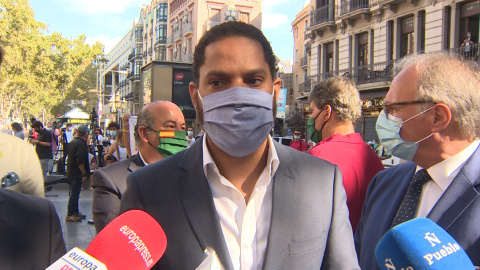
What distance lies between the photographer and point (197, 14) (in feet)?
163

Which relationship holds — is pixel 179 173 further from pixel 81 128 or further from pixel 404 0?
pixel 404 0

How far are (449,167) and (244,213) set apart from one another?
113 centimetres

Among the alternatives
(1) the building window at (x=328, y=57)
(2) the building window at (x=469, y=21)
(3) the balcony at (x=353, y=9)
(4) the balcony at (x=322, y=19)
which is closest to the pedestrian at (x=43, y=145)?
(2) the building window at (x=469, y=21)

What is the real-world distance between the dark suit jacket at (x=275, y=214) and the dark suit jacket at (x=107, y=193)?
126cm

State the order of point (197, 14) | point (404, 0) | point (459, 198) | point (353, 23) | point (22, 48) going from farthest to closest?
point (197, 14) < point (22, 48) < point (353, 23) < point (404, 0) < point (459, 198)

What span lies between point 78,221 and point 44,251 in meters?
7.61

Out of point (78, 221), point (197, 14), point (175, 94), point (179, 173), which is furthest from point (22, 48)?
point (179, 173)

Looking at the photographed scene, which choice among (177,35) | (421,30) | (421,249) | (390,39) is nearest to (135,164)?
(421,249)

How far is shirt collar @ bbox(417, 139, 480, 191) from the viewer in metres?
2.14

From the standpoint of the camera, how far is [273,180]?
6.14 ft

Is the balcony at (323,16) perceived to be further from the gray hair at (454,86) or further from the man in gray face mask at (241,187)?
the man in gray face mask at (241,187)

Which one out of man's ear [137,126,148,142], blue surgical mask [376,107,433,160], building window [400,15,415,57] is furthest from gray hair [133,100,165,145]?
building window [400,15,415,57]

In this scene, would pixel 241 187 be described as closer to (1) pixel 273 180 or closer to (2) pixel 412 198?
(1) pixel 273 180

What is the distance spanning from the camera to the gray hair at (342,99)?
343cm
